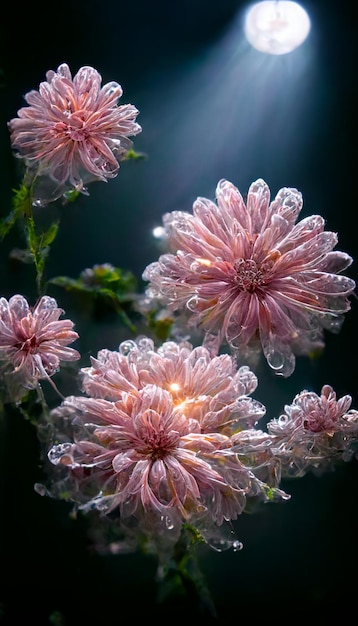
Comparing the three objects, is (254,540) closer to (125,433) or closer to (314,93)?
(125,433)

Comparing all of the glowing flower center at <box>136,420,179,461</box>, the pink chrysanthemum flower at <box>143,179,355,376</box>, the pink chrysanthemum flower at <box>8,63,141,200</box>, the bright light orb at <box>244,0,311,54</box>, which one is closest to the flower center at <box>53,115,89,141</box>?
the pink chrysanthemum flower at <box>8,63,141,200</box>

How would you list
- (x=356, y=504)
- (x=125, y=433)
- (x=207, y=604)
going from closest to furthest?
(x=125, y=433) < (x=207, y=604) < (x=356, y=504)

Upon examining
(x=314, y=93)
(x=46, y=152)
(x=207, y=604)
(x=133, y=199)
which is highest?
(x=314, y=93)

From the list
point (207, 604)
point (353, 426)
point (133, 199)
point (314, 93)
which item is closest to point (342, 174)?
point (314, 93)

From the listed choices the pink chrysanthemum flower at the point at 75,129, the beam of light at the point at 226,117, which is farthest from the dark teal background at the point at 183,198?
the pink chrysanthemum flower at the point at 75,129

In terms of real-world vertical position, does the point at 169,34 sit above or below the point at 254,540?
above

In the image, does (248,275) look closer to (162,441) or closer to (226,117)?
(162,441)

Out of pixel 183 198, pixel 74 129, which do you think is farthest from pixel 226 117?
pixel 74 129
